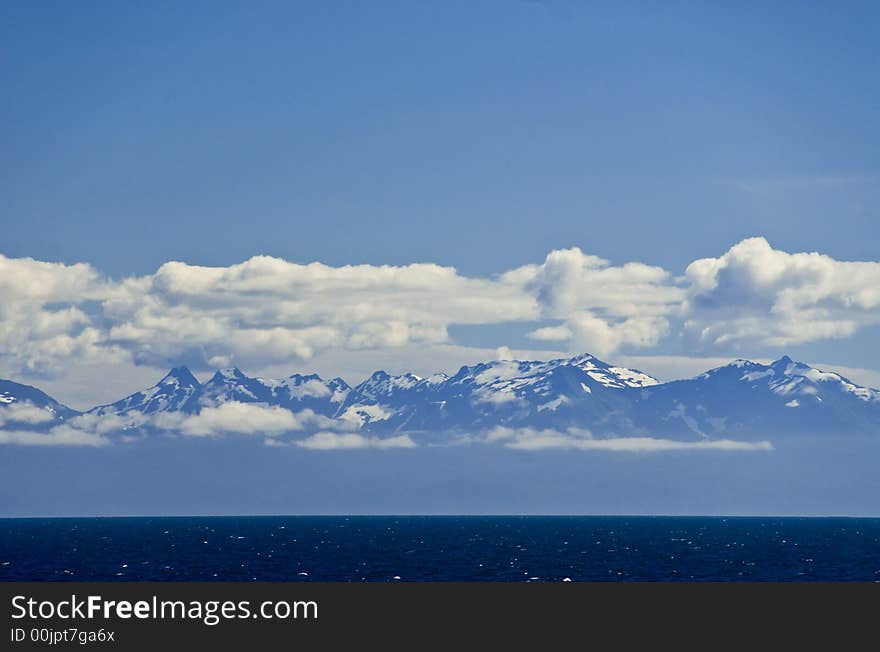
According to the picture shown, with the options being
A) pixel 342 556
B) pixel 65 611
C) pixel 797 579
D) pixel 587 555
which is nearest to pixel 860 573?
pixel 797 579

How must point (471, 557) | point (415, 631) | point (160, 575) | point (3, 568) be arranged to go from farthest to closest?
point (471, 557)
point (3, 568)
point (160, 575)
point (415, 631)

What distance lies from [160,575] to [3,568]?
26372 mm

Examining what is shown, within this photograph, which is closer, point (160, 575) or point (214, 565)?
point (160, 575)

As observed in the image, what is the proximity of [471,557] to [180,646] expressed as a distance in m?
127

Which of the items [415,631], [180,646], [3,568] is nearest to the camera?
[180,646]

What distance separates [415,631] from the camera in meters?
68.8

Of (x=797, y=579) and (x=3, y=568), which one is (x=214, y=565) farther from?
(x=797, y=579)

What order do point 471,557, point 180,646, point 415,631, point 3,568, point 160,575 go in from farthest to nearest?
point 471,557
point 3,568
point 160,575
point 415,631
point 180,646

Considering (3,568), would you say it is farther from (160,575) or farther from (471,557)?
(471,557)

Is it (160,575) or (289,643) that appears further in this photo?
(160,575)

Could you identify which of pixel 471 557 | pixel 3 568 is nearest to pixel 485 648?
pixel 3 568

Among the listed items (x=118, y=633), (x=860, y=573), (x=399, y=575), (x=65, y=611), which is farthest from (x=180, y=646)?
(x=860, y=573)

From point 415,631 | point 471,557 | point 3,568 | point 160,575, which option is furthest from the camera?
point 471,557

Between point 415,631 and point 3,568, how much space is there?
10579 centimetres
